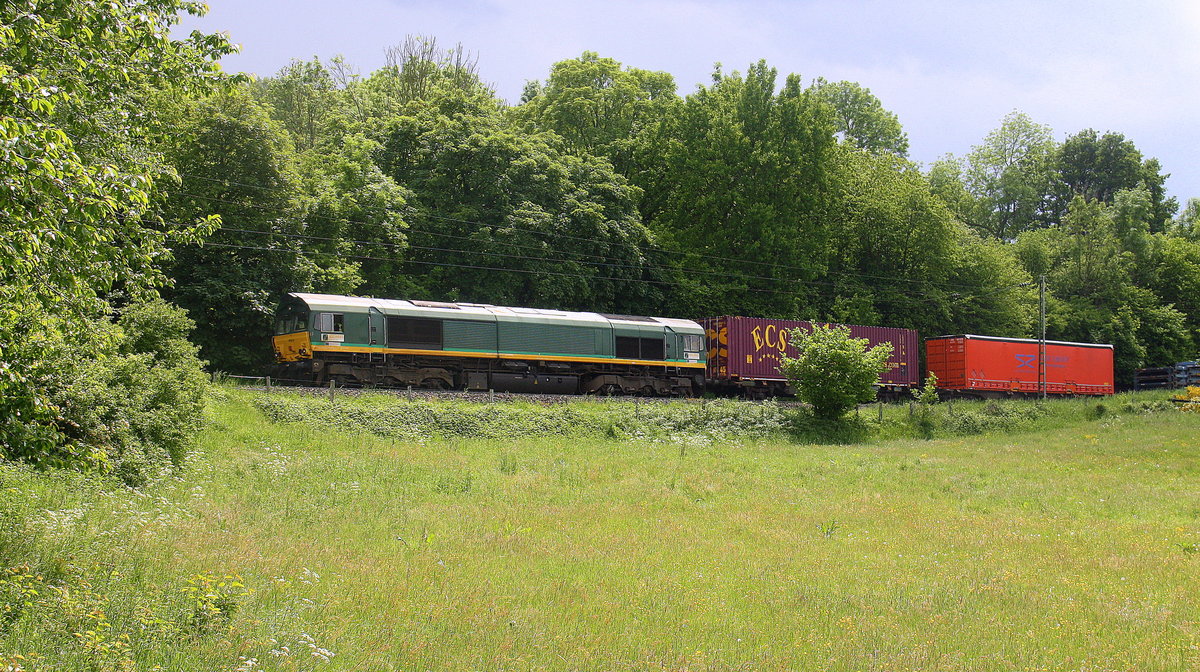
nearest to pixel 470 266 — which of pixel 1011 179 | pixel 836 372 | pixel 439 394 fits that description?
pixel 439 394

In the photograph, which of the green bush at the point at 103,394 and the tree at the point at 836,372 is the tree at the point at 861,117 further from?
the green bush at the point at 103,394

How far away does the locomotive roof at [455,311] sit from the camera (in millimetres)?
29312

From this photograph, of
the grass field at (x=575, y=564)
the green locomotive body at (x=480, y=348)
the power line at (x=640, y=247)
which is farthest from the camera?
the power line at (x=640, y=247)

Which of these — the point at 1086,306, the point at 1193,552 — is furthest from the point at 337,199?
the point at 1086,306

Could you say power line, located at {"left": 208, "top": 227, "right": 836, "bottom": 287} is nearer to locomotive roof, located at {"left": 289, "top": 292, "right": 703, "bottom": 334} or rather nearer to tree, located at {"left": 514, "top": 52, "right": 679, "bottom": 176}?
locomotive roof, located at {"left": 289, "top": 292, "right": 703, "bottom": 334}

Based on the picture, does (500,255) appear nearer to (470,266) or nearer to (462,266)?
(470,266)

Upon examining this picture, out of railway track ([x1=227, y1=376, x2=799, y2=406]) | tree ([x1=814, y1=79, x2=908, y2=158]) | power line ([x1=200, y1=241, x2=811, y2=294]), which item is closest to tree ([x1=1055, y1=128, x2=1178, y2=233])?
tree ([x1=814, y1=79, x2=908, y2=158])

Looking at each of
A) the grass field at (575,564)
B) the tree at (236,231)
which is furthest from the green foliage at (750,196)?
the grass field at (575,564)

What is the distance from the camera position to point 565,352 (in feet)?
111

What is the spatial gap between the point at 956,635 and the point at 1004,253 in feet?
190

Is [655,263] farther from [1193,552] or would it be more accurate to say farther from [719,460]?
[1193,552]

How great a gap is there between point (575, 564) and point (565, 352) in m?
21.4

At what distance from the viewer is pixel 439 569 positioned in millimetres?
11891

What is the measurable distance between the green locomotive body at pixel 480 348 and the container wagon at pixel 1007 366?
1580cm
